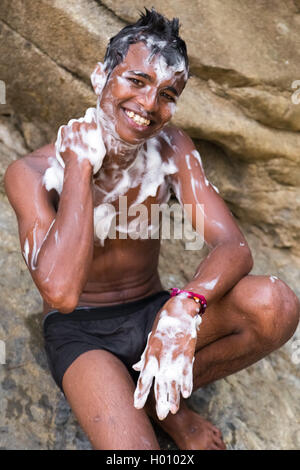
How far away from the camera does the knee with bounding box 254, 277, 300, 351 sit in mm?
1908

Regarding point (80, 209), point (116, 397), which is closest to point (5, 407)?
point (116, 397)

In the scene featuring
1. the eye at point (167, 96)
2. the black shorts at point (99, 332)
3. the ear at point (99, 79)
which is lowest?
the black shorts at point (99, 332)

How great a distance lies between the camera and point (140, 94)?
1947 millimetres

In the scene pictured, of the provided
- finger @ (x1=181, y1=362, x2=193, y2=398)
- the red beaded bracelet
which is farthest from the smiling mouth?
finger @ (x1=181, y1=362, x2=193, y2=398)

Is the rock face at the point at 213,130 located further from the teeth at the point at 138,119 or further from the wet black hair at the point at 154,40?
the teeth at the point at 138,119

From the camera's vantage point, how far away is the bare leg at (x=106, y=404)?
1.75m

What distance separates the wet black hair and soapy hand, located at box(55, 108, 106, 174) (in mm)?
204

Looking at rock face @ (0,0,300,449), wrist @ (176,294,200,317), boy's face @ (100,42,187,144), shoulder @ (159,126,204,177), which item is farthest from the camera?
rock face @ (0,0,300,449)

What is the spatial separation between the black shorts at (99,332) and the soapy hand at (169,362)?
0.90ft

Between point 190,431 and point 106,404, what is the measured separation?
43 cm

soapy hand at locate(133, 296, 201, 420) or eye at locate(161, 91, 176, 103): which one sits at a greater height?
eye at locate(161, 91, 176, 103)

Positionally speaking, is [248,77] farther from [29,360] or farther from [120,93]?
[29,360]

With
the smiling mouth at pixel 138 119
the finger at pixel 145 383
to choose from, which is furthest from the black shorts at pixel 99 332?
the smiling mouth at pixel 138 119

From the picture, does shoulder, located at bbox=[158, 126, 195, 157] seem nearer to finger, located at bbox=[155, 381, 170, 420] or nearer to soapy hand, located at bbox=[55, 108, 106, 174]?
soapy hand, located at bbox=[55, 108, 106, 174]
